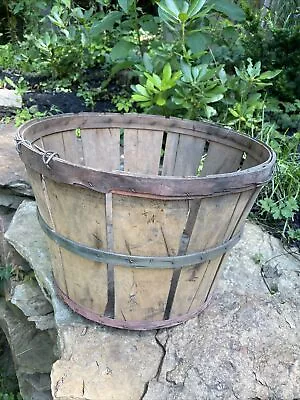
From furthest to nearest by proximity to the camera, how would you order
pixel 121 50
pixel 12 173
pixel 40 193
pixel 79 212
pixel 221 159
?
pixel 121 50 → pixel 12 173 → pixel 221 159 → pixel 40 193 → pixel 79 212

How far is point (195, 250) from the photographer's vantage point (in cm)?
124

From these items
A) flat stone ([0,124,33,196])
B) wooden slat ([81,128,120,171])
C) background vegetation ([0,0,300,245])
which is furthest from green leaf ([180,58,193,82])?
flat stone ([0,124,33,196])

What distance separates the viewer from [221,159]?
169 cm

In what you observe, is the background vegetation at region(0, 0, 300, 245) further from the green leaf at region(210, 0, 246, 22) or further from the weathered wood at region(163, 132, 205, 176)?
the weathered wood at region(163, 132, 205, 176)

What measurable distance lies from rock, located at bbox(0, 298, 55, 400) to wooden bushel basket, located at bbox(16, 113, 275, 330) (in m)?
0.61

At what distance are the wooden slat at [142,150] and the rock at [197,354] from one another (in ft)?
1.78

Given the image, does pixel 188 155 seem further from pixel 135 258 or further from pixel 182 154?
pixel 135 258

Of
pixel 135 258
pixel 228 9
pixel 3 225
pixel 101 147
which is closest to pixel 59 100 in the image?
pixel 3 225

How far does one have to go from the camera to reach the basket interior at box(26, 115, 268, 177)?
164cm

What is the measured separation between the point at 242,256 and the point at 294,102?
4.95 ft

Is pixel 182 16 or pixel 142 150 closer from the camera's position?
pixel 142 150

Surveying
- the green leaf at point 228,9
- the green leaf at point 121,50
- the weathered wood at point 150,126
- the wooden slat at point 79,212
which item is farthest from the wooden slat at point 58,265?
the green leaf at point 228,9

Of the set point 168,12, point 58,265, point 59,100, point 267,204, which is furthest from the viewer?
point 59,100

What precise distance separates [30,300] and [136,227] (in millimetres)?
876
